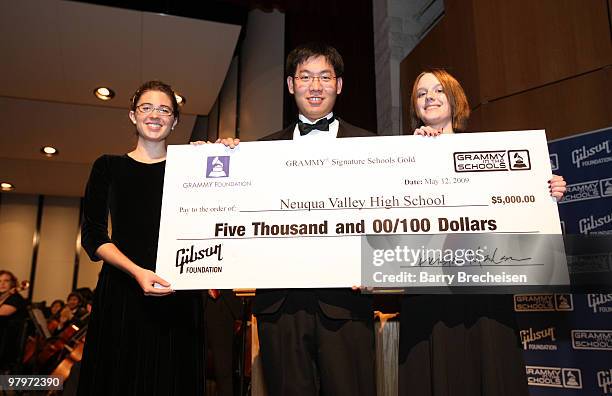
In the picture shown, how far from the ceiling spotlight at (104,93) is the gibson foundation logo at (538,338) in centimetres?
499

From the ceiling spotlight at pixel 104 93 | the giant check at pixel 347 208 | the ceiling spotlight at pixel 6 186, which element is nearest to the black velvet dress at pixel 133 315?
the giant check at pixel 347 208

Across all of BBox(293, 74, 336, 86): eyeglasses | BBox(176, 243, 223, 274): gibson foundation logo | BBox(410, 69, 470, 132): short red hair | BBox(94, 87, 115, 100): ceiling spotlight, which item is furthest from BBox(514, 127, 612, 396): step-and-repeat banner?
BBox(94, 87, 115, 100): ceiling spotlight

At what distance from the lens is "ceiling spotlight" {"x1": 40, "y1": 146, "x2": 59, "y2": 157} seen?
782 centimetres

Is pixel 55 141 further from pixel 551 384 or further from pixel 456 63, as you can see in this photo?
pixel 551 384

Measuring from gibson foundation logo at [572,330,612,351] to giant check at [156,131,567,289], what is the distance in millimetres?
1261

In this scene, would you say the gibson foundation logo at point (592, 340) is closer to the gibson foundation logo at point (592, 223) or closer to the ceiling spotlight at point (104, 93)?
the gibson foundation logo at point (592, 223)

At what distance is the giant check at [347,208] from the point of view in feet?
5.36

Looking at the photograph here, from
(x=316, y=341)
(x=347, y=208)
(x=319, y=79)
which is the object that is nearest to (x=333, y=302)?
(x=316, y=341)

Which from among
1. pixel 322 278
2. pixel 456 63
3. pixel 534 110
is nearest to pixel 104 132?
pixel 456 63

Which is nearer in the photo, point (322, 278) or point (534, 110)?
point (322, 278)

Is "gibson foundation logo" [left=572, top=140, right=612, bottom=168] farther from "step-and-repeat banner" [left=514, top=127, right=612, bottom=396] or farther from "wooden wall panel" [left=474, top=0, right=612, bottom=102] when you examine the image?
"wooden wall panel" [left=474, top=0, right=612, bottom=102]

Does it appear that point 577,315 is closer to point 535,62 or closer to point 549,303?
point 549,303

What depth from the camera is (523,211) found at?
5.39ft

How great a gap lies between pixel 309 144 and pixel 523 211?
76 centimetres
